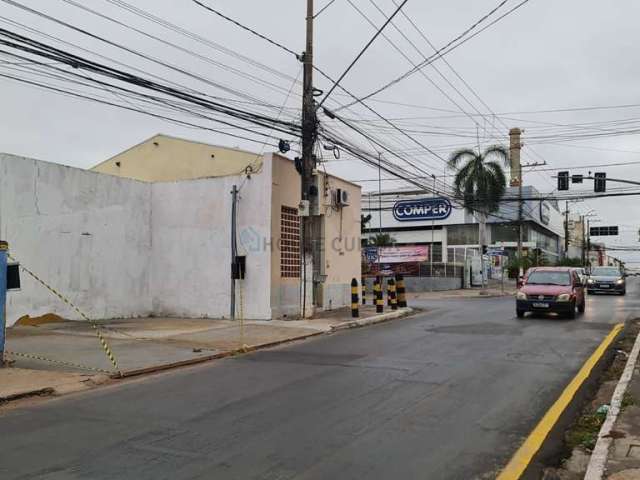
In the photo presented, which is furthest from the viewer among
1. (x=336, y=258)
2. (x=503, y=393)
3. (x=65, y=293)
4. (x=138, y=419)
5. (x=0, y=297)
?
(x=336, y=258)

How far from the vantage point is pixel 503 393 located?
7.88 meters

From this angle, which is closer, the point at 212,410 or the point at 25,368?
the point at 212,410

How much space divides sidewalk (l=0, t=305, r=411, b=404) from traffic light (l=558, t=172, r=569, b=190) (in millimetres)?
15822

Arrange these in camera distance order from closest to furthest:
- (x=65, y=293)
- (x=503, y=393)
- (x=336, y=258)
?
(x=503, y=393) → (x=65, y=293) → (x=336, y=258)

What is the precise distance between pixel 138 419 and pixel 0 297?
457cm

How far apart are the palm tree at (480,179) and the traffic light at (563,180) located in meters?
6.75

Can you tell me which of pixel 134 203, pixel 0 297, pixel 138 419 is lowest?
pixel 138 419

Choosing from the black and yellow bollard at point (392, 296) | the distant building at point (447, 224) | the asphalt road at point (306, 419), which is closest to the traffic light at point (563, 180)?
the black and yellow bollard at point (392, 296)

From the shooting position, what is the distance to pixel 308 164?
17.8 m

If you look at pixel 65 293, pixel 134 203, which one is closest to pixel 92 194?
pixel 134 203

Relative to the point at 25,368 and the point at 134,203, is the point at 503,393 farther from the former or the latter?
the point at 134,203

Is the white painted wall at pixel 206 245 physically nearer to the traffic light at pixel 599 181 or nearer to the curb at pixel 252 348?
the curb at pixel 252 348

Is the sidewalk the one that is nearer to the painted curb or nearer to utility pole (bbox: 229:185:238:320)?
the painted curb

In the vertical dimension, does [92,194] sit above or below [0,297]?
above
